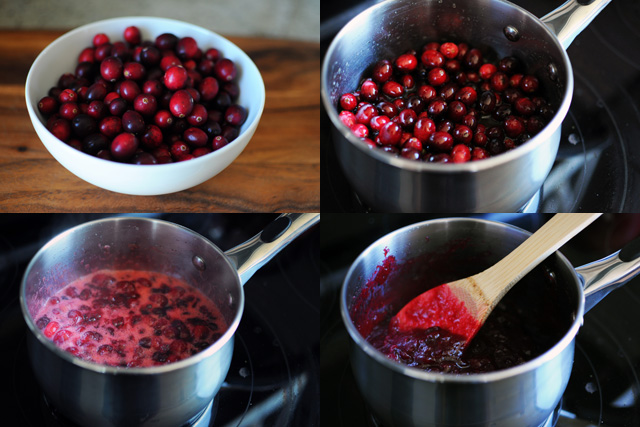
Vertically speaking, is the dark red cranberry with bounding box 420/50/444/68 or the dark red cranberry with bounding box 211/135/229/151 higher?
the dark red cranberry with bounding box 420/50/444/68

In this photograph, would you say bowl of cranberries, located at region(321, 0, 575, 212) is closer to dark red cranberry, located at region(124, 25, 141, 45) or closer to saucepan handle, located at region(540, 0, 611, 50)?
saucepan handle, located at region(540, 0, 611, 50)

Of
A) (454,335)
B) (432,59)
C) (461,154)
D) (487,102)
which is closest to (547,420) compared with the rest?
(454,335)

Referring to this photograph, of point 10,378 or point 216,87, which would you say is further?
point 216,87

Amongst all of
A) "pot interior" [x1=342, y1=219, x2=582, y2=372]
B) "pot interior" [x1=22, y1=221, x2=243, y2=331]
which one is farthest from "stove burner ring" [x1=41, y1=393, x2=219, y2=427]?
"pot interior" [x1=342, y1=219, x2=582, y2=372]

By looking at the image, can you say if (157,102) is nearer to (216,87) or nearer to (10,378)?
(216,87)

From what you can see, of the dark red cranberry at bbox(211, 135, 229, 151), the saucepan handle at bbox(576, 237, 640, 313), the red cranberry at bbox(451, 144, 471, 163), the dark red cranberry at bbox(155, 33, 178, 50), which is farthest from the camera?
the dark red cranberry at bbox(155, 33, 178, 50)

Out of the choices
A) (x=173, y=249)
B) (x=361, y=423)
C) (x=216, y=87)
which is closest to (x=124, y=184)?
(x=173, y=249)

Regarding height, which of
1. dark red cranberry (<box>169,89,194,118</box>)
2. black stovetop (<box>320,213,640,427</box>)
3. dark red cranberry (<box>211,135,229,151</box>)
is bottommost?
black stovetop (<box>320,213,640,427</box>)
